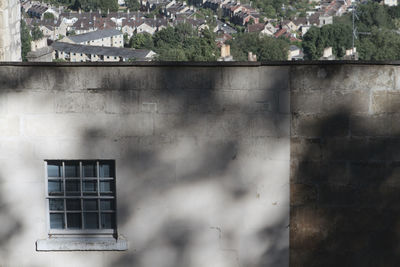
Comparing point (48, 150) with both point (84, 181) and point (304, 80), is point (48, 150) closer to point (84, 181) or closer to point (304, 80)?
point (84, 181)

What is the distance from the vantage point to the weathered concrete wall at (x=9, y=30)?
10172 millimetres

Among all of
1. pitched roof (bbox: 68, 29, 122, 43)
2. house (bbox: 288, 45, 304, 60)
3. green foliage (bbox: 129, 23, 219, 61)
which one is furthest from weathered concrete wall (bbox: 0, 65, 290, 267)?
pitched roof (bbox: 68, 29, 122, 43)

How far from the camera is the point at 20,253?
6746 millimetres

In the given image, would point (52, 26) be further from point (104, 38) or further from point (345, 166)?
point (345, 166)

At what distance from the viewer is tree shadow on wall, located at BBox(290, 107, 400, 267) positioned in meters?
6.46

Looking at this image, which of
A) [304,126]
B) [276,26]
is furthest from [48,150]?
[276,26]

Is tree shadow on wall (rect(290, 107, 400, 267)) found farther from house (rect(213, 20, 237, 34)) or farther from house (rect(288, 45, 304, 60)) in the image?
house (rect(213, 20, 237, 34))

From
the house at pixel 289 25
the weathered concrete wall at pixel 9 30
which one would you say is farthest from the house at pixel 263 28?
the weathered concrete wall at pixel 9 30

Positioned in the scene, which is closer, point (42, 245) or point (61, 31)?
point (42, 245)

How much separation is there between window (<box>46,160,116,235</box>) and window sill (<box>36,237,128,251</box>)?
0.27 ft

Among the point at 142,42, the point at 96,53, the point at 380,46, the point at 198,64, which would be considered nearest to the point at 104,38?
the point at 142,42

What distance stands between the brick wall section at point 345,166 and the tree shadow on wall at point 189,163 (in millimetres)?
206

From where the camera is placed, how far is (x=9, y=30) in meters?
10.4

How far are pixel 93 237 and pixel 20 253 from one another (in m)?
0.71
